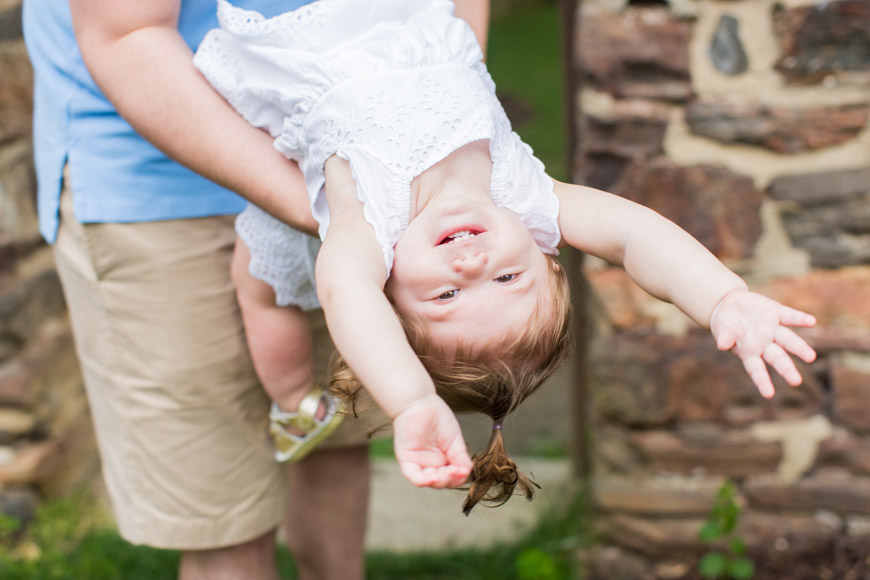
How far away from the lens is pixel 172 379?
1.74 m

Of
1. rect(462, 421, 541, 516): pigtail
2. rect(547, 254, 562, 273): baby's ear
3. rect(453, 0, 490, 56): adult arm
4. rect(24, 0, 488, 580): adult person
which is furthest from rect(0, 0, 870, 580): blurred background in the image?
Result: rect(462, 421, 541, 516): pigtail

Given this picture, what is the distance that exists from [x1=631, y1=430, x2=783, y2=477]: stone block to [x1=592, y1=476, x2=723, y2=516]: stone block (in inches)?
1.3

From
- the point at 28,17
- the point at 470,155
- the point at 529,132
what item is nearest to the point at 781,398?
the point at 470,155

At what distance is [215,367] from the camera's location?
5.78 ft

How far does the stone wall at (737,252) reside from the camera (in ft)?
7.05

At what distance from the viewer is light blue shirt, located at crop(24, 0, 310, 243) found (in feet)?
5.31

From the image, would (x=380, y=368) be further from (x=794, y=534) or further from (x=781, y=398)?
(x=794, y=534)

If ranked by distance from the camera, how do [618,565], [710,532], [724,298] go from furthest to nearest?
[618,565] → [710,532] → [724,298]

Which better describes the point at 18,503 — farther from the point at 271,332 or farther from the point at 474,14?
the point at 474,14

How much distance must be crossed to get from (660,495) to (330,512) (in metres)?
0.91

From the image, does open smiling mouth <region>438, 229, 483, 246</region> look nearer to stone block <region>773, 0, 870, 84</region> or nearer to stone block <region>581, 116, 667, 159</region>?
stone block <region>581, 116, 667, 159</region>

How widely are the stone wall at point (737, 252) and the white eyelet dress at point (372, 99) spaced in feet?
2.61

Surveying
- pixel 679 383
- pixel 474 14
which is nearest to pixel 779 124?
pixel 679 383

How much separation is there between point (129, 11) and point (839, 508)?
2.09 m
